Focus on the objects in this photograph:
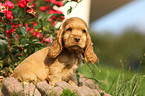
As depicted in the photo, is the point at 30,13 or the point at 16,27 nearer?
the point at 30,13

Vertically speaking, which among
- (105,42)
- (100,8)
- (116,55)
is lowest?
(116,55)

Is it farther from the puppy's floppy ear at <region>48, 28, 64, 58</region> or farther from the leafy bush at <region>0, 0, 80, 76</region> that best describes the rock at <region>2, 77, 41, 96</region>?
the leafy bush at <region>0, 0, 80, 76</region>

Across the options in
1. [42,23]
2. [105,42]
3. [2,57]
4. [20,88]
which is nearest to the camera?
[20,88]

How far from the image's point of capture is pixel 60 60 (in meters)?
1.79

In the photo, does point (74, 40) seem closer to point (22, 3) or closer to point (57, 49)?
point (57, 49)

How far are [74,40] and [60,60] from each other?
11.5 inches

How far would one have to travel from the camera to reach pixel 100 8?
11633mm

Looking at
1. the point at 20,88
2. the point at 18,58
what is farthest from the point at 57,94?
the point at 18,58

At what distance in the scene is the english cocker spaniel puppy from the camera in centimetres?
172

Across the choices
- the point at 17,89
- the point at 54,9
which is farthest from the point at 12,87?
the point at 54,9

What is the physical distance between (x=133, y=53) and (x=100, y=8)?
11.6 ft

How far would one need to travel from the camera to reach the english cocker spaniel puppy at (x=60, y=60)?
5.63ft

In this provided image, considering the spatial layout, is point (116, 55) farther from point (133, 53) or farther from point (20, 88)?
point (20, 88)

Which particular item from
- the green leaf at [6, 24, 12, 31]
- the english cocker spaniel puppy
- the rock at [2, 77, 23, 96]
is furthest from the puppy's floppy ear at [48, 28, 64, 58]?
the green leaf at [6, 24, 12, 31]
